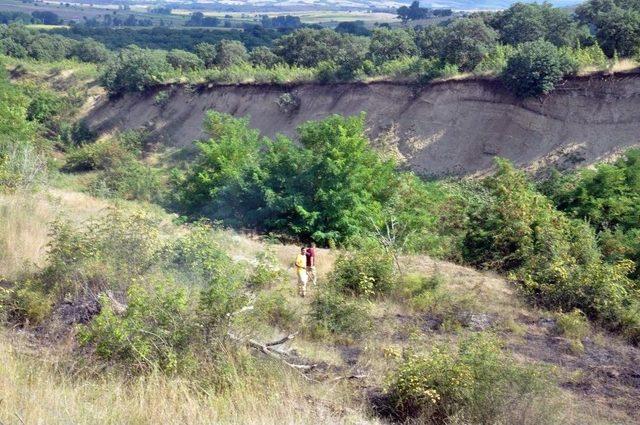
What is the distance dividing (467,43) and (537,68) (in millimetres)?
3759

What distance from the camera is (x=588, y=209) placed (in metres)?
16.0

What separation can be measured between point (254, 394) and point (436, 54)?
23.8m

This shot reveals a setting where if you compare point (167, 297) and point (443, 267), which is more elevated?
point (167, 297)

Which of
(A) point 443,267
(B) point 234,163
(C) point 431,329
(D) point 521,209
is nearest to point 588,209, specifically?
(D) point 521,209

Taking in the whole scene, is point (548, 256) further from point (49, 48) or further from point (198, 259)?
point (49, 48)

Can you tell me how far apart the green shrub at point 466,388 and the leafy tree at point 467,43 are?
20298 millimetres

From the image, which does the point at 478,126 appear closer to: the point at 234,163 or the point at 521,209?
the point at 234,163

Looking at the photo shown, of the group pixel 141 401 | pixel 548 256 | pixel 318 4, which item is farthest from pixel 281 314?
pixel 318 4

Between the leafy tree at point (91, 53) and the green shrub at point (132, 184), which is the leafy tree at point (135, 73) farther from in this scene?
the leafy tree at point (91, 53)

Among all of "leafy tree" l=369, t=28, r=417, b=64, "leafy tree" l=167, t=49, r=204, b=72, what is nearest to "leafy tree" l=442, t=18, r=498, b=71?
"leafy tree" l=369, t=28, r=417, b=64

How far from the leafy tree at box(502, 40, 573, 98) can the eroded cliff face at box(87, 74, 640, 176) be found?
547mm

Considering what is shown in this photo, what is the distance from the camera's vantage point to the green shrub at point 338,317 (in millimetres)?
8992

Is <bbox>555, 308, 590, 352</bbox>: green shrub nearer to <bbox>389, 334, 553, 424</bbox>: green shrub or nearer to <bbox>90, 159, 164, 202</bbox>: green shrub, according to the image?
<bbox>389, 334, 553, 424</bbox>: green shrub

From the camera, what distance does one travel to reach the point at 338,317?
9148 millimetres
